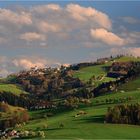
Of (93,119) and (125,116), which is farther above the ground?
(125,116)

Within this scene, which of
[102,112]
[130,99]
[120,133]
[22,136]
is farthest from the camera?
[130,99]

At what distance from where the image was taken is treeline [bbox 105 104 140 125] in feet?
461

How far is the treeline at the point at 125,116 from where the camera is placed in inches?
5527

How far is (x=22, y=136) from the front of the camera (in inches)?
4990

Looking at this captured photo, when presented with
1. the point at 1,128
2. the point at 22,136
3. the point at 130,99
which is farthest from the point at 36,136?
the point at 130,99

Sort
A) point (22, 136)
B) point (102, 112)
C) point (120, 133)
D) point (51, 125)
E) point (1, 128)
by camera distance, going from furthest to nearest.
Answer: point (1, 128)
point (102, 112)
point (51, 125)
point (22, 136)
point (120, 133)

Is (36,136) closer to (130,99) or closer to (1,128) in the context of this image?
(1,128)

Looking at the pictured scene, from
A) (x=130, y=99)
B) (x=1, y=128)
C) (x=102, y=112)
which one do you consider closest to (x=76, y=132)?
(x=102, y=112)

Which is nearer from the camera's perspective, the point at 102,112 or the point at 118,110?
the point at 118,110

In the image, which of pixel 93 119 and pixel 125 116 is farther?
pixel 93 119

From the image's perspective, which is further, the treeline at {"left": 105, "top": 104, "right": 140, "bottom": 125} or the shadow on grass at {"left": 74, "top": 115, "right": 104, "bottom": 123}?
the shadow on grass at {"left": 74, "top": 115, "right": 104, "bottom": 123}

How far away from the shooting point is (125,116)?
142 m

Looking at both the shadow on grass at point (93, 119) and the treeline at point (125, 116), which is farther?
the shadow on grass at point (93, 119)

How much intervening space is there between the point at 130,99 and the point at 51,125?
52.2m
